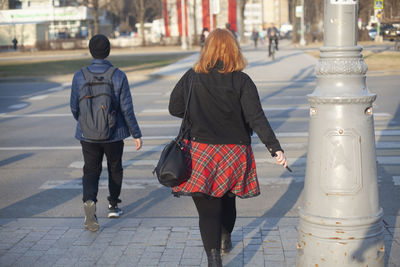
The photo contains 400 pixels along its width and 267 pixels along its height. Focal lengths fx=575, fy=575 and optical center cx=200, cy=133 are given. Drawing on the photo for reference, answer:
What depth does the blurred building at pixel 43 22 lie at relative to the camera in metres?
71.6

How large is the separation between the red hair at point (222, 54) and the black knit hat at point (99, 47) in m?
1.55

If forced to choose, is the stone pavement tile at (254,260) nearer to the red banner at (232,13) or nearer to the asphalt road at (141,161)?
the asphalt road at (141,161)

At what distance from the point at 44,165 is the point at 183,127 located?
4.69 meters

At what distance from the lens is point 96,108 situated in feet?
16.7

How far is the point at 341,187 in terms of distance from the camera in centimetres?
365

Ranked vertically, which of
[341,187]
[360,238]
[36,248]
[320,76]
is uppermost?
[320,76]

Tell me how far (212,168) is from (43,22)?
74.6 meters

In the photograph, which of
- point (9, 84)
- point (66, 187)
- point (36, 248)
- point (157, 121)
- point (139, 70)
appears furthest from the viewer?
point (139, 70)

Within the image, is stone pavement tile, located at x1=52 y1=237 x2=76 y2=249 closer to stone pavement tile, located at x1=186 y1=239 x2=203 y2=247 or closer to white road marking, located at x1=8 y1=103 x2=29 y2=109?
stone pavement tile, located at x1=186 y1=239 x2=203 y2=247

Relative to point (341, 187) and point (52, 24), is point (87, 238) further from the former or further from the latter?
point (52, 24)

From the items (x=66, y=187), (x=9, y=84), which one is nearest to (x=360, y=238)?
(x=66, y=187)

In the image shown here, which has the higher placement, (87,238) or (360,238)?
(360,238)

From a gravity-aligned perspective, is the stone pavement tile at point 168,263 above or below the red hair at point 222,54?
below

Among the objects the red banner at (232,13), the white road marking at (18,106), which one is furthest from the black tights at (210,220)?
the red banner at (232,13)
